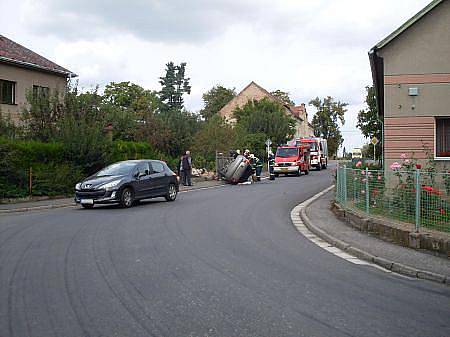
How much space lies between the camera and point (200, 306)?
619cm

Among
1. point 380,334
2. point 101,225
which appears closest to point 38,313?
point 380,334

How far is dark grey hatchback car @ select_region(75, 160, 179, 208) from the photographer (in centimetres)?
1705

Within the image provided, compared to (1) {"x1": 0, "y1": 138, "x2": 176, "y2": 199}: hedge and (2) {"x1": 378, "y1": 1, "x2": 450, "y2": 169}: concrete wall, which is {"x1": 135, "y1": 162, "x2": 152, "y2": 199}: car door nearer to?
(1) {"x1": 0, "y1": 138, "x2": 176, "y2": 199}: hedge

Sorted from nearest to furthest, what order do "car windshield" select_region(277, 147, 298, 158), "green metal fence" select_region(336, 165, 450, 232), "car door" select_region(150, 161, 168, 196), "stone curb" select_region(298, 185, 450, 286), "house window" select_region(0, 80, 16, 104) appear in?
"stone curb" select_region(298, 185, 450, 286), "green metal fence" select_region(336, 165, 450, 232), "car door" select_region(150, 161, 168, 196), "house window" select_region(0, 80, 16, 104), "car windshield" select_region(277, 147, 298, 158)

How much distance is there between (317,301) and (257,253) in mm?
3168

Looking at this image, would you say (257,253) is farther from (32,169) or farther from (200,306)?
(32,169)

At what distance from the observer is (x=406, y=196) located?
1058 cm

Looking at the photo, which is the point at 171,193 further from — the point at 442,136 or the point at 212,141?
the point at 212,141

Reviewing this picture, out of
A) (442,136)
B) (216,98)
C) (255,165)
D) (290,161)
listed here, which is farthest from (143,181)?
(216,98)

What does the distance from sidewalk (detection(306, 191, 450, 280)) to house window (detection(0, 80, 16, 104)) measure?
23694 millimetres

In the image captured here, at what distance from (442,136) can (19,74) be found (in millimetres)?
24981

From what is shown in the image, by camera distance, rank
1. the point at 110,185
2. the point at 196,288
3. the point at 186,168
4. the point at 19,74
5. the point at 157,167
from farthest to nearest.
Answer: the point at 19,74, the point at 186,168, the point at 157,167, the point at 110,185, the point at 196,288

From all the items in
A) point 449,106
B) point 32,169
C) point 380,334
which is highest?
point 449,106

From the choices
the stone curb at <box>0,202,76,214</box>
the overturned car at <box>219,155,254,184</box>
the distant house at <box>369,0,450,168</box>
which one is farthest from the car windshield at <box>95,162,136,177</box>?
the overturned car at <box>219,155,254,184</box>
